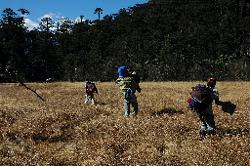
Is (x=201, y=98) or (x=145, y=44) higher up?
(x=145, y=44)

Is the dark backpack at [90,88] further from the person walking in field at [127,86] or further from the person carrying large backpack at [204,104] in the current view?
the person carrying large backpack at [204,104]

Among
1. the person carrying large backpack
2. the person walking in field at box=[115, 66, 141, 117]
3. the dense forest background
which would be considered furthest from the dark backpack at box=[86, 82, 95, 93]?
the dense forest background

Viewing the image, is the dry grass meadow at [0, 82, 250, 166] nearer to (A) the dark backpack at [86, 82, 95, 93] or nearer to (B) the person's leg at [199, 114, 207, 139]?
(B) the person's leg at [199, 114, 207, 139]

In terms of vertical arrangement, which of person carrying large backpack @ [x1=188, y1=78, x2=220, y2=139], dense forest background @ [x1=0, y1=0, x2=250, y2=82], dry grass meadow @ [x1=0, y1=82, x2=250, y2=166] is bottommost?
dry grass meadow @ [x1=0, y1=82, x2=250, y2=166]

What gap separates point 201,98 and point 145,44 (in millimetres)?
104960

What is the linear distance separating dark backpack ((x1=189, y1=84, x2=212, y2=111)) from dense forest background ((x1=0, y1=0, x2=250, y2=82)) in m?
69.3

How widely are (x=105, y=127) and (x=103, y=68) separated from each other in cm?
9284

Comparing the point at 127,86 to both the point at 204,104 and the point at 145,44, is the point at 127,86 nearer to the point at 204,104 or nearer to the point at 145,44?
the point at 204,104

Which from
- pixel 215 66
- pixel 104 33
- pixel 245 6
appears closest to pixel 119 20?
pixel 104 33

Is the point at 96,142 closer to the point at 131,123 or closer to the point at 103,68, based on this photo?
the point at 131,123

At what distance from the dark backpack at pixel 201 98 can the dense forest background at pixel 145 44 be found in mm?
69250

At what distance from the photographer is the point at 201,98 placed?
12477 mm

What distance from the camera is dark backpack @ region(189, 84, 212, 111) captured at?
1248 cm

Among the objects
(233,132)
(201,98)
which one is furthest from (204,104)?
(233,132)
